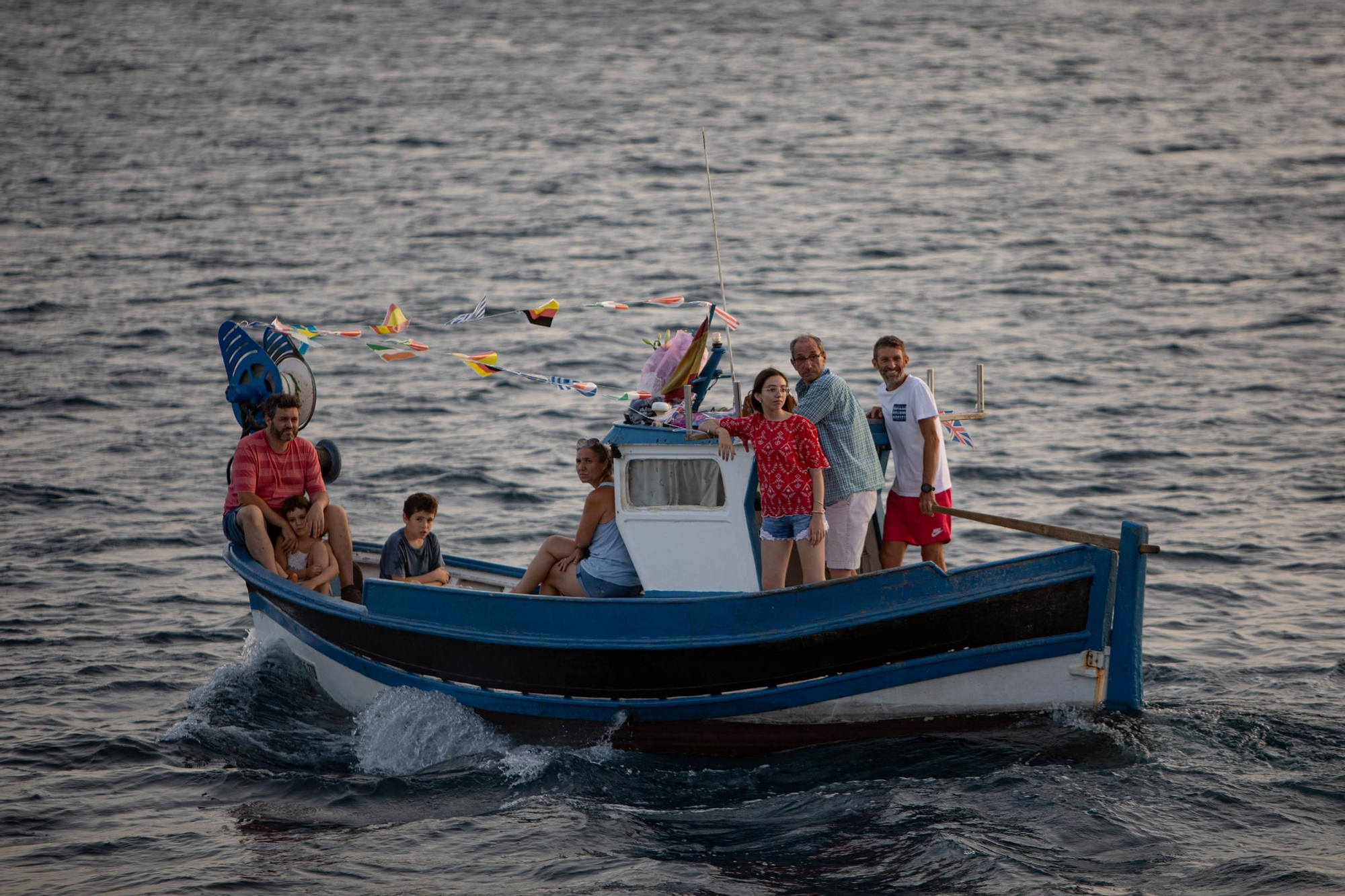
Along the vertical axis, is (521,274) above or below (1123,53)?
below

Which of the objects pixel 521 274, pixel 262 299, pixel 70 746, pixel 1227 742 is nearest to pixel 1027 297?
pixel 521 274

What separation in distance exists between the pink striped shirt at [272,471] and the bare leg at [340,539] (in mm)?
206

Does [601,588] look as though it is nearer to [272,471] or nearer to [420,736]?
[420,736]

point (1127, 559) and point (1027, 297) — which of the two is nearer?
point (1127, 559)

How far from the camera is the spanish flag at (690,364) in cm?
922

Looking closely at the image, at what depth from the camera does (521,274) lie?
90.2 ft

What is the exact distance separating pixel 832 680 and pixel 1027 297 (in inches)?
688

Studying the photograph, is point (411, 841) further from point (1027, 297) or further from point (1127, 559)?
point (1027, 297)

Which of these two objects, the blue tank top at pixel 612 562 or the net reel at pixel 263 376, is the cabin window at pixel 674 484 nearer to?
the blue tank top at pixel 612 562

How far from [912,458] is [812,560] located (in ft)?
3.17

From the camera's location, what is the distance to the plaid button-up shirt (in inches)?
346

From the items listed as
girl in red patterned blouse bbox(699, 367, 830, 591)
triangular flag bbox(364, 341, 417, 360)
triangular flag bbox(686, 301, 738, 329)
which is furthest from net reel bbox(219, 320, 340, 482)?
girl in red patterned blouse bbox(699, 367, 830, 591)

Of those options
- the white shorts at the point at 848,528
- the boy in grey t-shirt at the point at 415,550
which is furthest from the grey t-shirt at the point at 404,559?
the white shorts at the point at 848,528

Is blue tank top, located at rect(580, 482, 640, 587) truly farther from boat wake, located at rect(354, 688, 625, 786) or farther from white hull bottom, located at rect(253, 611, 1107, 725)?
white hull bottom, located at rect(253, 611, 1107, 725)
